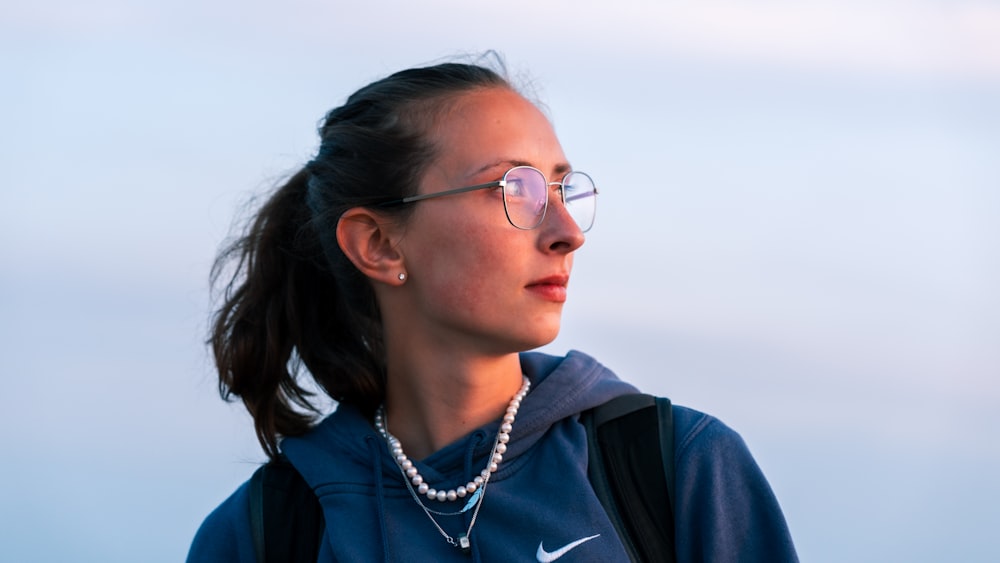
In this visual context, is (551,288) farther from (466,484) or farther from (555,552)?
(555,552)

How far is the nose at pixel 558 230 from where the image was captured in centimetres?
304

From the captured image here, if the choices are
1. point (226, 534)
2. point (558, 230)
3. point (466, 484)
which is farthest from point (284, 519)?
point (558, 230)

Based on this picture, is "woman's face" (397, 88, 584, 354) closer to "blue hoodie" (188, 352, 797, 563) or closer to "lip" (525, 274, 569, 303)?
"lip" (525, 274, 569, 303)

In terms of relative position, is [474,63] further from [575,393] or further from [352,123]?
[575,393]

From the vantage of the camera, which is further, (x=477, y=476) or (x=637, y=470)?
(x=477, y=476)

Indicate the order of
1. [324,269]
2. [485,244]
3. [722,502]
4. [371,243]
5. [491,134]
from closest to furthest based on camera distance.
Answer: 1. [722,502]
2. [485,244]
3. [491,134]
4. [371,243]
5. [324,269]

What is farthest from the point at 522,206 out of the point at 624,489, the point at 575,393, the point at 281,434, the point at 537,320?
the point at 281,434

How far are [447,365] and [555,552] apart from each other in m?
0.58

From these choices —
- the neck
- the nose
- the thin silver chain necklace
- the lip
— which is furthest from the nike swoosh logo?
the nose

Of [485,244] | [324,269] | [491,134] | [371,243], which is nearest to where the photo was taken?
[485,244]

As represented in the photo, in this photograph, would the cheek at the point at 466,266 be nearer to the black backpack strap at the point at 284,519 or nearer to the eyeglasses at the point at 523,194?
the eyeglasses at the point at 523,194

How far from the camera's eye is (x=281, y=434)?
3.50m

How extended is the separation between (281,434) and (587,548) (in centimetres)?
106

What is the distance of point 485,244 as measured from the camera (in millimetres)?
3016
